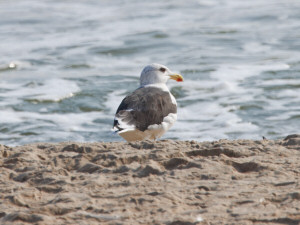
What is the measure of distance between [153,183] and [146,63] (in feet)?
31.0

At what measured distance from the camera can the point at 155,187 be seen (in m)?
4.24

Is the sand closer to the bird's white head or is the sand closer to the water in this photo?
the bird's white head

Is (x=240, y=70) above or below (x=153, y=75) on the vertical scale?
below

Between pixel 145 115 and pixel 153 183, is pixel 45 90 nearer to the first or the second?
pixel 145 115

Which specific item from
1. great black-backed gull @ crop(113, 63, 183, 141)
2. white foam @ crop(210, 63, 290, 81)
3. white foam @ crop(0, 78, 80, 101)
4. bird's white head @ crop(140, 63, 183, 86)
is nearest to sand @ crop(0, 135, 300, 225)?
great black-backed gull @ crop(113, 63, 183, 141)

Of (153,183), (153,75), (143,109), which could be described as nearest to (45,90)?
(153,75)

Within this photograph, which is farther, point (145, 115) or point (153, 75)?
point (153, 75)

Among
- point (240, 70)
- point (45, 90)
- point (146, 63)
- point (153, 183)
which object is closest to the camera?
point (153, 183)

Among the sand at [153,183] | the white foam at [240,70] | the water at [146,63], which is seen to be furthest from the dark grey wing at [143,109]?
the white foam at [240,70]

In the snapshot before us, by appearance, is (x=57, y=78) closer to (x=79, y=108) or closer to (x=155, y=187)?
(x=79, y=108)

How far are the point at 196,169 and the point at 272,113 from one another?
19.3 feet

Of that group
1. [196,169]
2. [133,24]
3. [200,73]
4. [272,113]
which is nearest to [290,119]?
[272,113]

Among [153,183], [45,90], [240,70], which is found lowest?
[45,90]

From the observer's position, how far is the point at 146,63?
1366cm
